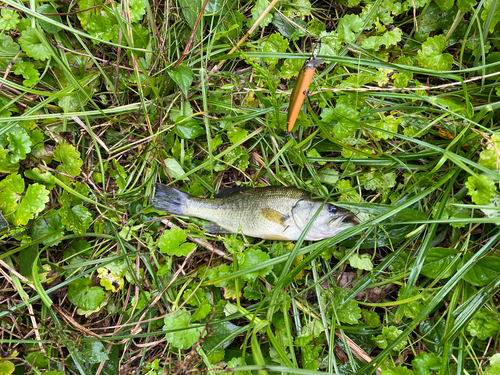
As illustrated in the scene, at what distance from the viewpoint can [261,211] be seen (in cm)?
262

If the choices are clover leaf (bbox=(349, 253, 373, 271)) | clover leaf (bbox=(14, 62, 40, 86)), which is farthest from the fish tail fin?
clover leaf (bbox=(349, 253, 373, 271))

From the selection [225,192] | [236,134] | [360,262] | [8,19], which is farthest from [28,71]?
[360,262]

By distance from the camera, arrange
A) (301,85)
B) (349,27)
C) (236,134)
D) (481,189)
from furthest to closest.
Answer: (236,134), (349,27), (481,189), (301,85)

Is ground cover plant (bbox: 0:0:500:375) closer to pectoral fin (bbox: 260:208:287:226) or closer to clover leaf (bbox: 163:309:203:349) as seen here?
clover leaf (bbox: 163:309:203:349)

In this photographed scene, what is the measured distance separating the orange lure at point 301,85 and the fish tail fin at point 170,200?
1.10 metres

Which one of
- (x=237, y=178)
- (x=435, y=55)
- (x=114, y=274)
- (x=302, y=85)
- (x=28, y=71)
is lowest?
(x=114, y=274)

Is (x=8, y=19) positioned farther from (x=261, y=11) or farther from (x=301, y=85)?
(x=301, y=85)

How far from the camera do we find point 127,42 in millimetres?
2611

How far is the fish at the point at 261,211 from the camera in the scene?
2.55m

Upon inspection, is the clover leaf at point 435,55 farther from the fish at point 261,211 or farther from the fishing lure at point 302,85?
the fish at point 261,211

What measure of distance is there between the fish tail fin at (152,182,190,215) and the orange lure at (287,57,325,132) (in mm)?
1098

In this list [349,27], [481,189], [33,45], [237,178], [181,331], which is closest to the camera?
[481,189]

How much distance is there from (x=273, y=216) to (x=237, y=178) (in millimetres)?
544

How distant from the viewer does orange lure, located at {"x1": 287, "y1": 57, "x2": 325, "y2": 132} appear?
1.95m
